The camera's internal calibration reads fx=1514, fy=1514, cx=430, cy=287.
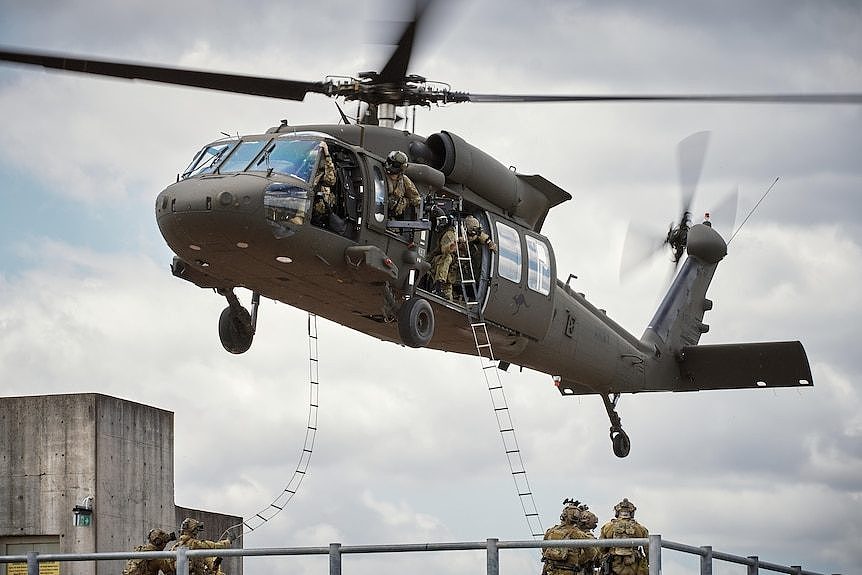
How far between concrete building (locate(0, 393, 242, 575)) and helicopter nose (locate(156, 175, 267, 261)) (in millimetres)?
6608

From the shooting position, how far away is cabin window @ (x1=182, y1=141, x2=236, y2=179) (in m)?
16.0

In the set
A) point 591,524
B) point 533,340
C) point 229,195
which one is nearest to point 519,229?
point 533,340

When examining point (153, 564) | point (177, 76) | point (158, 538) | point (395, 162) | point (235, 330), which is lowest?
point (153, 564)

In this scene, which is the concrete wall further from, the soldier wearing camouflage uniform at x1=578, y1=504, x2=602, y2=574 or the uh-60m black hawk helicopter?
the soldier wearing camouflage uniform at x1=578, y1=504, x2=602, y2=574

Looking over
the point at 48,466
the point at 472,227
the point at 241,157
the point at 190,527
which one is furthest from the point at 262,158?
the point at 48,466

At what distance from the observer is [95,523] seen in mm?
21219

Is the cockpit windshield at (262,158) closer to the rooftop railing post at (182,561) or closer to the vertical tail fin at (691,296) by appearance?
the rooftop railing post at (182,561)

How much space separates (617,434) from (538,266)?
4.27 m

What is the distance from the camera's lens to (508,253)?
723 inches

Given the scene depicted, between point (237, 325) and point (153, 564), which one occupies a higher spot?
point (237, 325)

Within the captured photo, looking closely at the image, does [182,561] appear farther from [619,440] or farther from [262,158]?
[619,440]

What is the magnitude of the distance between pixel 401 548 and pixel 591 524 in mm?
2796

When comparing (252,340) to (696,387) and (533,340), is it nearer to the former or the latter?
(533,340)

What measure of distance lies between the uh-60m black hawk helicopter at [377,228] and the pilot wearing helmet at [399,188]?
82 millimetres
